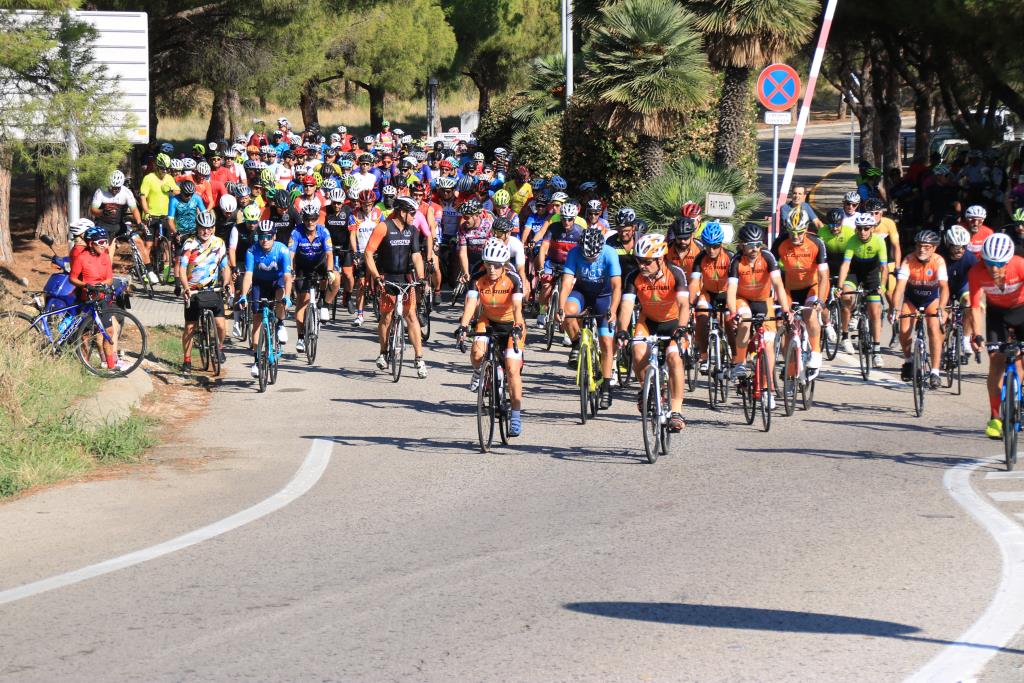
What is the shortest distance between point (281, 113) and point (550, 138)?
5667 centimetres

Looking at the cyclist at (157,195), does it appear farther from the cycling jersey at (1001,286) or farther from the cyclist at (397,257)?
the cycling jersey at (1001,286)

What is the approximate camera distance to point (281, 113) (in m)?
86.2

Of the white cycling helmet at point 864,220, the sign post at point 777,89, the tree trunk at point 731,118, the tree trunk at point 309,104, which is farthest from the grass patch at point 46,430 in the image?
the tree trunk at point 309,104

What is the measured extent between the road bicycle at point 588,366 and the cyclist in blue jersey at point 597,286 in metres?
0.08

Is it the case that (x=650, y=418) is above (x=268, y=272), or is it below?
below

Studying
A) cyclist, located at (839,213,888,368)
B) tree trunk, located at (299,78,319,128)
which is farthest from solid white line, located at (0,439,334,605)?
tree trunk, located at (299,78,319,128)

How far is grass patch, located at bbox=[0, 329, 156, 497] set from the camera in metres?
11.7

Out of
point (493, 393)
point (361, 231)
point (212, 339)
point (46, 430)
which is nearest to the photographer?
point (46, 430)

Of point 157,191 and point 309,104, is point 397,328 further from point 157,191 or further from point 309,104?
point 309,104

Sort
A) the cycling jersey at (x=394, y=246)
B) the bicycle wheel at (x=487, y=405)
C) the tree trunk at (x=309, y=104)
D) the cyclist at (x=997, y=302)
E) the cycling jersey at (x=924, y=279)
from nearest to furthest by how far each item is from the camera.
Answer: the cyclist at (x=997, y=302) → the bicycle wheel at (x=487, y=405) → the cycling jersey at (x=924, y=279) → the cycling jersey at (x=394, y=246) → the tree trunk at (x=309, y=104)

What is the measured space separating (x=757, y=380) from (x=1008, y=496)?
3.63m

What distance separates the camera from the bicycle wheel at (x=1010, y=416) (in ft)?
38.6

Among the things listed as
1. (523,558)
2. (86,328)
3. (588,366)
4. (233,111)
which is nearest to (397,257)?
(86,328)

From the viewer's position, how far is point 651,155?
26875 millimetres
